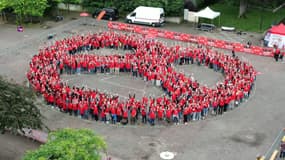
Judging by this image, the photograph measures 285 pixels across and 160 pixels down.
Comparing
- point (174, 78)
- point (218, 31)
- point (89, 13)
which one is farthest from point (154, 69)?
point (89, 13)

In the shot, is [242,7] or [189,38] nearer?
[189,38]

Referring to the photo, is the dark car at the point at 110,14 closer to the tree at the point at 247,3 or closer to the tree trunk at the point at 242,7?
the tree at the point at 247,3

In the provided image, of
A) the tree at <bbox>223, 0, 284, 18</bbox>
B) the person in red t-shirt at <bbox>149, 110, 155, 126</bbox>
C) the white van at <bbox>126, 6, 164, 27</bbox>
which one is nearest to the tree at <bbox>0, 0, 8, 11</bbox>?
the white van at <bbox>126, 6, 164, 27</bbox>

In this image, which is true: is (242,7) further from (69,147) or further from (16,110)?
(69,147)

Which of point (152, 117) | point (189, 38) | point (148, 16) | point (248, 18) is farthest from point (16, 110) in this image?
point (248, 18)

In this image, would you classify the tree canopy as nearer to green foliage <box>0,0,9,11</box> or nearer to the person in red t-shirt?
green foliage <box>0,0,9,11</box>

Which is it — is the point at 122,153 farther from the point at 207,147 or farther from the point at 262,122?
the point at 262,122

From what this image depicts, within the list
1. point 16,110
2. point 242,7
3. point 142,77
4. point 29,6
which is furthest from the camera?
point 242,7
